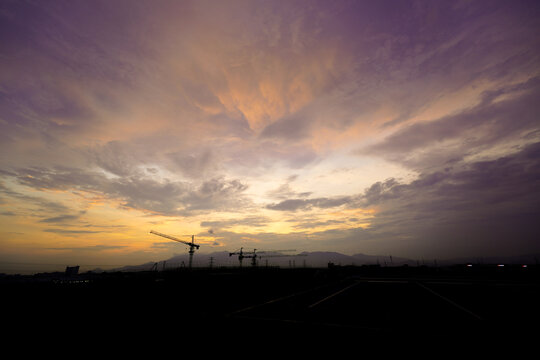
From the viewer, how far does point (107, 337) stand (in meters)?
7.49

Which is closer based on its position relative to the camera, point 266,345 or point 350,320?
point 266,345

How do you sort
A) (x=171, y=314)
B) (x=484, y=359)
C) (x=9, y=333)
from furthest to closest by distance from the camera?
(x=171, y=314) → (x=9, y=333) → (x=484, y=359)

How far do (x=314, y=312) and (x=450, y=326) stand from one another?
5.36 metres

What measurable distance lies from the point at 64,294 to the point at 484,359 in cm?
2596

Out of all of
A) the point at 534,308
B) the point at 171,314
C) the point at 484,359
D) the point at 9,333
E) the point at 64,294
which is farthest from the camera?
the point at 64,294

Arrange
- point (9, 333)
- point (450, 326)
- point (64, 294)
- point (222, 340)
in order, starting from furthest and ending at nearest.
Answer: point (64, 294) < point (450, 326) < point (9, 333) < point (222, 340)

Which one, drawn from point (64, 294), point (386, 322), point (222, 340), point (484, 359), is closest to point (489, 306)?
point (386, 322)

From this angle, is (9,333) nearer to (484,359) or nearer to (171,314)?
(171,314)

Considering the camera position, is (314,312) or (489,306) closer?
(314,312)

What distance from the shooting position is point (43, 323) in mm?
9805

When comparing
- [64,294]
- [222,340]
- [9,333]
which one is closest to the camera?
[222,340]

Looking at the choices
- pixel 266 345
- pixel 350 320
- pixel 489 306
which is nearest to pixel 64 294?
pixel 266 345

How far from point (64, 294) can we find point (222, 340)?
64.7 ft

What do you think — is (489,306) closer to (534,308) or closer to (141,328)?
(534,308)
